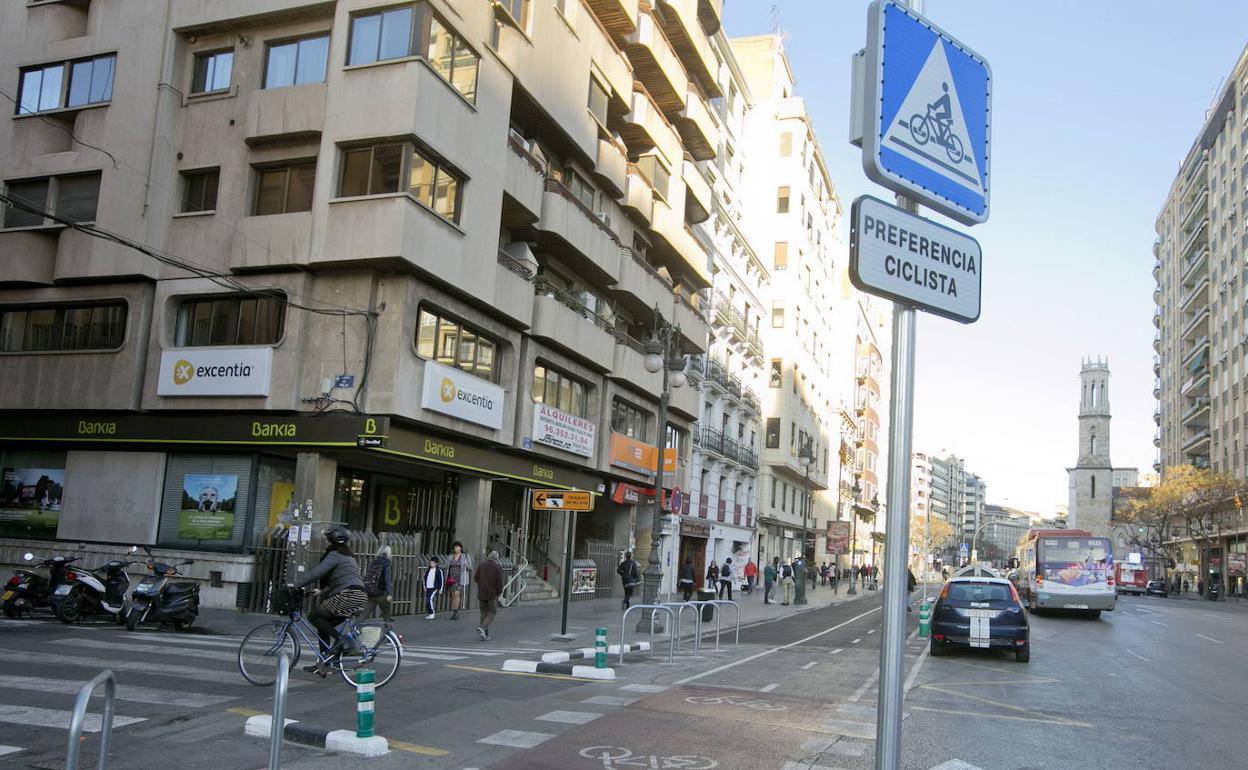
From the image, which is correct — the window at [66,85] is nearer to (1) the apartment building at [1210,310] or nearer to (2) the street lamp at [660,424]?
(2) the street lamp at [660,424]

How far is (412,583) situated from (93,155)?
13.4 metres

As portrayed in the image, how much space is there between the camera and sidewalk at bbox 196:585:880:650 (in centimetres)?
1817

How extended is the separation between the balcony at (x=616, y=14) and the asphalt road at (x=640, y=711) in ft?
72.9

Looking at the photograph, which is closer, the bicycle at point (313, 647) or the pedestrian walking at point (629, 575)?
the bicycle at point (313, 647)

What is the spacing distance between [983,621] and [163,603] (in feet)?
47.2

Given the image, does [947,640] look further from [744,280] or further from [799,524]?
[799,524]

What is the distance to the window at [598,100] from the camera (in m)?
30.8

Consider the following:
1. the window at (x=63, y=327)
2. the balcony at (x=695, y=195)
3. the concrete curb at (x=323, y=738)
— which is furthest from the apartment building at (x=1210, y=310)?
the concrete curb at (x=323, y=738)

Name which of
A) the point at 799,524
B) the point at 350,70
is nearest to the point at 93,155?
the point at 350,70

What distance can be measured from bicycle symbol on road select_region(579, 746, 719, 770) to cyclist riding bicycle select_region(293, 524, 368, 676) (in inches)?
147

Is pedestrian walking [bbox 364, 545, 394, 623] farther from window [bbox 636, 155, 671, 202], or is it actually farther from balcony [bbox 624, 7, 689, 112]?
balcony [bbox 624, 7, 689, 112]

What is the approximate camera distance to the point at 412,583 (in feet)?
77.4

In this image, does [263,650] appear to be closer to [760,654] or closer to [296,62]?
[760,654]

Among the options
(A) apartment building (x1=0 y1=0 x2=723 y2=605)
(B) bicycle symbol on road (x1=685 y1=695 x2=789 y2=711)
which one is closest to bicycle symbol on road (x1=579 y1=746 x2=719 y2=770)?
(B) bicycle symbol on road (x1=685 y1=695 x2=789 y2=711)
